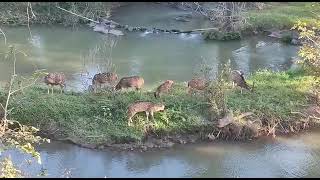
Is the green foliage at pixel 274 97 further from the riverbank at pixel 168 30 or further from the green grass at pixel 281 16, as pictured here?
the green grass at pixel 281 16

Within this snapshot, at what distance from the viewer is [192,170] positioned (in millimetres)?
11109

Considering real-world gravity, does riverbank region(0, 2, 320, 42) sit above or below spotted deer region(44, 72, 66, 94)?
above

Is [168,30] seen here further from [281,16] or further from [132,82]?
[132,82]

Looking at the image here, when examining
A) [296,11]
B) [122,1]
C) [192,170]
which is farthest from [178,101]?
[122,1]

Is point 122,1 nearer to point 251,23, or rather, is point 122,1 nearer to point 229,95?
point 251,23

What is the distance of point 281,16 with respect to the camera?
23.2 metres

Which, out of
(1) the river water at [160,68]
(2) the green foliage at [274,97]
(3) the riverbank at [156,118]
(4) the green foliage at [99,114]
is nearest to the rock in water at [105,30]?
(1) the river water at [160,68]

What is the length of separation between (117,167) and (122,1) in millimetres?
18411

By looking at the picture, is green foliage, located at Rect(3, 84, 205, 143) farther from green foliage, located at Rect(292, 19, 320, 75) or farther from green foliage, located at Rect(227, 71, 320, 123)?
green foliage, located at Rect(292, 19, 320, 75)

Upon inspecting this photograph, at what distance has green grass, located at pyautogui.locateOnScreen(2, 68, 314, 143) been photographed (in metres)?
12.1

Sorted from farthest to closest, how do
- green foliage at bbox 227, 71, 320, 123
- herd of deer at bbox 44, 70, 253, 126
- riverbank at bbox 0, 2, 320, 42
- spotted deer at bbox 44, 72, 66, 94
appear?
riverbank at bbox 0, 2, 320, 42 → spotted deer at bbox 44, 72, 66, 94 → herd of deer at bbox 44, 70, 253, 126 → green foliage at bbox 227, 71, 320, 123

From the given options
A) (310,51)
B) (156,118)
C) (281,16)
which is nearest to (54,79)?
(156,118)

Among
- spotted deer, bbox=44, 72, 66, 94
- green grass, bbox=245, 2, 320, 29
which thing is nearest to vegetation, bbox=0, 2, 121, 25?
green grass, bbox=245, 2, 320, 29

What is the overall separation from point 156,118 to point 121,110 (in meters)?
0.85
